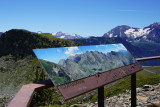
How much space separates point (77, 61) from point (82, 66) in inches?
7.1

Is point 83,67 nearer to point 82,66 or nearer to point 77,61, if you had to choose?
point 82,66

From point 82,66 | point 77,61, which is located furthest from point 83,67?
point 77,61

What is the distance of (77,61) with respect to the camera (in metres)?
4.27

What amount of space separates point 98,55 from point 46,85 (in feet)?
7.39

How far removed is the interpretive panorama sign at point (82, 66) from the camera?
3.37 metres

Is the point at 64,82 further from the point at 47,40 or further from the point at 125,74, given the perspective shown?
the point at 47,40

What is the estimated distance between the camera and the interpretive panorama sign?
3.37 meters

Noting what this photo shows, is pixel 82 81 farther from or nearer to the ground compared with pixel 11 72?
farther from the ground

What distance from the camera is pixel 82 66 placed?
170 inches

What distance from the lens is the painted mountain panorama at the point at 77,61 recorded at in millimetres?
3426

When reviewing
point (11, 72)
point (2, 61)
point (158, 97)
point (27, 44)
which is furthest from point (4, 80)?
point (158, 97)

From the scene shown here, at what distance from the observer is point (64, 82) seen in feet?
11.0

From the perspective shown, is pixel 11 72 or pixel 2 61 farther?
pixel 2 61

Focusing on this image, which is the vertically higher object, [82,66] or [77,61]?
[77,61]
